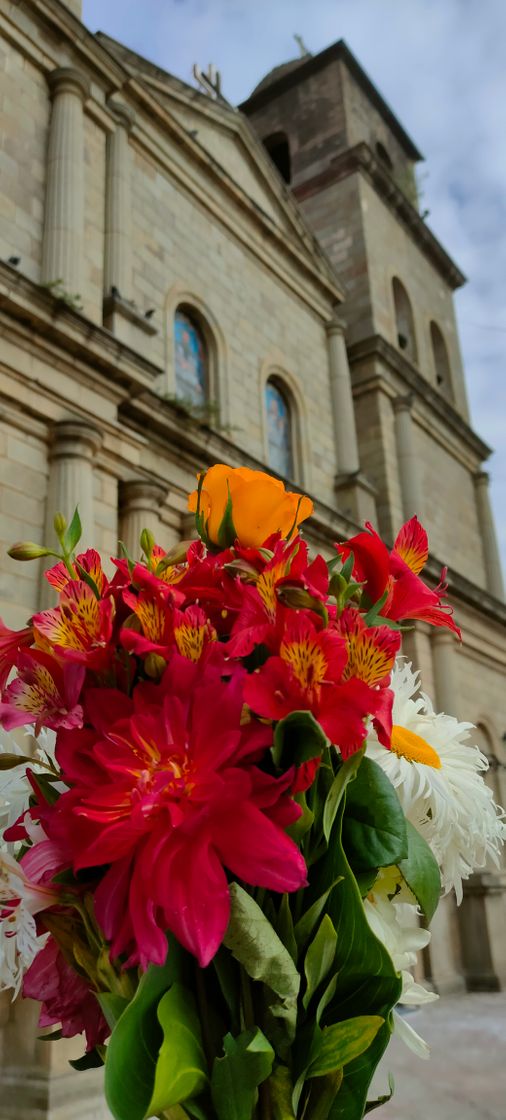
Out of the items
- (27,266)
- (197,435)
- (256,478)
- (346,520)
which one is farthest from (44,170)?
(256,478)

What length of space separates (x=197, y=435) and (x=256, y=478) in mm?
8006

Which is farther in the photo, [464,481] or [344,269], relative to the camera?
[464,481]

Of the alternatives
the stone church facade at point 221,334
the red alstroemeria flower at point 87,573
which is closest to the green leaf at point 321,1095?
the red alstroemeria flower at point 87,573

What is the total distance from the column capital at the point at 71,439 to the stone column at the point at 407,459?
8527 mm

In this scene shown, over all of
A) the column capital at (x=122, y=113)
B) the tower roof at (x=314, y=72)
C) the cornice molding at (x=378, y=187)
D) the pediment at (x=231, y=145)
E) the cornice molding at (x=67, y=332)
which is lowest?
the cornice molding at (x=67, y=332)

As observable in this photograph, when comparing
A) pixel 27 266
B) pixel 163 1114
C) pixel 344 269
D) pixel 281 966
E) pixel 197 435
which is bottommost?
pixel 163 1114

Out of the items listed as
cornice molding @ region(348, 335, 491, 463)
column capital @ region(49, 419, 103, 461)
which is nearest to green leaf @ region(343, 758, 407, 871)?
column capital @ region(49, 419, 103, 461)

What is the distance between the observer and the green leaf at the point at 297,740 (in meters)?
0.79

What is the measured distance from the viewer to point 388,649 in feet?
2.91

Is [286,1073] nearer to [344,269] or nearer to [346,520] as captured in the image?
[346,520]

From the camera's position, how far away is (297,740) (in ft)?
2.77

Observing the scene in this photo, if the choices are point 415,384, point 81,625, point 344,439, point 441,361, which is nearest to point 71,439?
point 81,625

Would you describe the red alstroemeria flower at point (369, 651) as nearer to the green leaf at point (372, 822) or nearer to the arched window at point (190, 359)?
the green leaf at point (372, 822)

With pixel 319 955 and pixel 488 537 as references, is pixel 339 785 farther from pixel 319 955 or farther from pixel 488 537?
pixel 488 537
